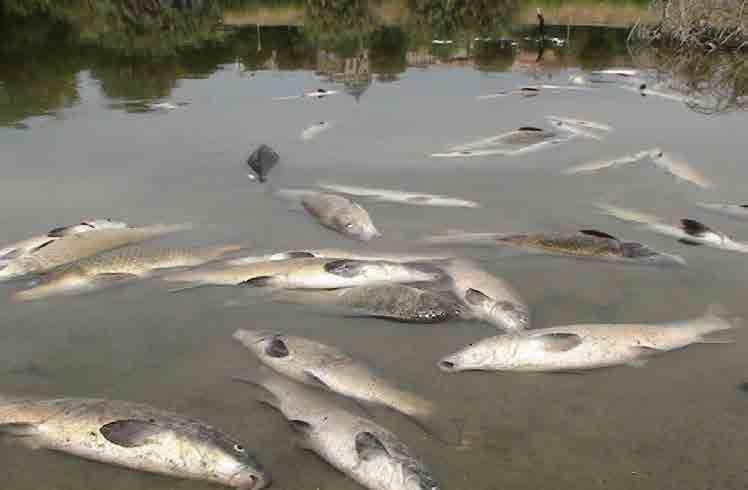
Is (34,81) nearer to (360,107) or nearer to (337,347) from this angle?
(360,107)

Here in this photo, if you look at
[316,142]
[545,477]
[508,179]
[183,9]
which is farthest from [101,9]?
[545,477]

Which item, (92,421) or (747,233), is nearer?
(92,421)

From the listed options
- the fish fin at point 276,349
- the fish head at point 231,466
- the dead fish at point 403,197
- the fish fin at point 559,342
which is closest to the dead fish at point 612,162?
the dead fish at point 403,197

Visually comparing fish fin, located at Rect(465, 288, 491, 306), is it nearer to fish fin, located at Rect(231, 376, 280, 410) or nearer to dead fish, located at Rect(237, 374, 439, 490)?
dead fish, located at Rect(237, 374, 439, 490)

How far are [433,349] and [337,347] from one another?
0.79 meters

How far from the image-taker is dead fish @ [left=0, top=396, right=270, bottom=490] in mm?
3896

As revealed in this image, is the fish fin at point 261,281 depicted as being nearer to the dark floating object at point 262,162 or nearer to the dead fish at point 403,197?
the dead fish at point 403,197

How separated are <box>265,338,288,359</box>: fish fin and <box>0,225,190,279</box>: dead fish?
2723mm

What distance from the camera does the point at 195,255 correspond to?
6605 mm

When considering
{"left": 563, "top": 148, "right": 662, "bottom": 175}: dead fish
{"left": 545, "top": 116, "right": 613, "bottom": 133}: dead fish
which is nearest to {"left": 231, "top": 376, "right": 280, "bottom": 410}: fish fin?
{"left": 563, "top": 148, "right": 662, "bottom": 175}: dead fish

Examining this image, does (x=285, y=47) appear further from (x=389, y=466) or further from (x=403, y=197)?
(x=389, y=466)

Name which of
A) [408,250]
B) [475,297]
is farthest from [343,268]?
[475,297]

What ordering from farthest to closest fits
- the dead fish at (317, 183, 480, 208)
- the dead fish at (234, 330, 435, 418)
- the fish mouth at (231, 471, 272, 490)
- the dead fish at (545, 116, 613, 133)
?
the dead fish at (545, 116, 613, 133)
the dead fish at (317, 183, 480, 208)
the dead fish at (234, 330, 435, 418)
the fish mouth at (231, 471, 272, 490)

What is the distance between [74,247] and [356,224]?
297cm
